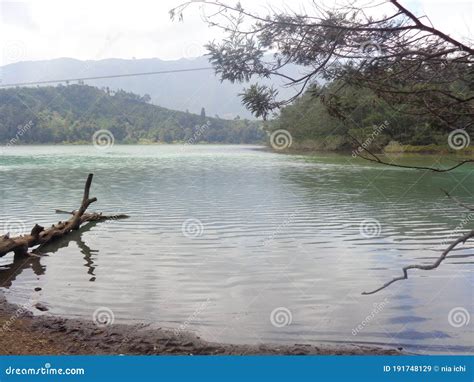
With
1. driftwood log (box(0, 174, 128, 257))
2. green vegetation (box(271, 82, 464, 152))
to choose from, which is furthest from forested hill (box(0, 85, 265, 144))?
driftwood log (box(0, 174, 128, 257))

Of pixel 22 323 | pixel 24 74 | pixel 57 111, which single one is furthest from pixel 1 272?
pixel 24 74

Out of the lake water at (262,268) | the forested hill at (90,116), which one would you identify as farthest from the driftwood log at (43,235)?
the forested hill at (90,116)

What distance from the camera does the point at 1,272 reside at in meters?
10.3

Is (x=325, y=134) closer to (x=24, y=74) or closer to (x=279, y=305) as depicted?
(x=279, y=305)

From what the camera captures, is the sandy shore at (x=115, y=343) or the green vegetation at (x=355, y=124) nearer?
the green vegetation at (x=355, y=124)

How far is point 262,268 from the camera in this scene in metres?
10.7

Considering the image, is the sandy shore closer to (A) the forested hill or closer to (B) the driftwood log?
(B) the driftwood log

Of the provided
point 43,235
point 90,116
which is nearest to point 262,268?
point 43,235

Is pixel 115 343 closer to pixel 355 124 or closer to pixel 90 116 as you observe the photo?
pixel 355 124

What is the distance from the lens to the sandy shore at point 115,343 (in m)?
6.05

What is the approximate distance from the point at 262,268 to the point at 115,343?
485 cm

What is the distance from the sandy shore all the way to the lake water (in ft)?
1.21

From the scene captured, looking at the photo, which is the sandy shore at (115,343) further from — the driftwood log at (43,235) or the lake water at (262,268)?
the driftwood log at (43,235)

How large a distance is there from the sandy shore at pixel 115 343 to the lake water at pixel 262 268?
37 centimetres
